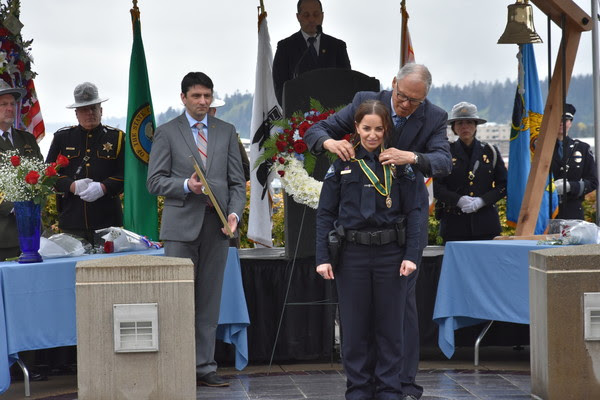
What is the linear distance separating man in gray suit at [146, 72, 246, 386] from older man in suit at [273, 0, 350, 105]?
74.4 inches

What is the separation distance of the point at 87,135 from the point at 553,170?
3.69m

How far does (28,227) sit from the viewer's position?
6.10 metres

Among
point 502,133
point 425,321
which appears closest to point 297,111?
point 425,321

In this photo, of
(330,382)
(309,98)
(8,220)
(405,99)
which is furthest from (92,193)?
(405,99)

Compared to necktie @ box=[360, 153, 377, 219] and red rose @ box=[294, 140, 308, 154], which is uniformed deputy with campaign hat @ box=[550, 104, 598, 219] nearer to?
red rose @ box=[294, 140, 308, 154]

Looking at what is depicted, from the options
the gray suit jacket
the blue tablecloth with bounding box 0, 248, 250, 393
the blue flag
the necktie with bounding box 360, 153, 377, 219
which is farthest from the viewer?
the blue flag

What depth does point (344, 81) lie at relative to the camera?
7309 millimetres

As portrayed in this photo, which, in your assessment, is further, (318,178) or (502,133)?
(502,133)

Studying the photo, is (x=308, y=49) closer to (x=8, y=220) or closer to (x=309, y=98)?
(x=309, y=98)

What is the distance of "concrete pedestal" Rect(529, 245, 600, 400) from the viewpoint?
557 centimetres

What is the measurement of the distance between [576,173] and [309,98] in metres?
2.52

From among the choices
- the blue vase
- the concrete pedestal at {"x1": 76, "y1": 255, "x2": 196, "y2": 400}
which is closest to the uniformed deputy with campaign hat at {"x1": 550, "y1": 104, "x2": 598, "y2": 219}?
the concrete pedestal at {"x1": 76, "y1": 255, "x2": 196, "y2": 400}

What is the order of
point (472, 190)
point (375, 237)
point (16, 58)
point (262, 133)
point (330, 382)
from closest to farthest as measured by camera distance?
point (375, 237), point (330, 382), point (16, 58), point (472, 190), point (262, 133)

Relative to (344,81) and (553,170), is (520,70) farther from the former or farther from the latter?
(344,81)
